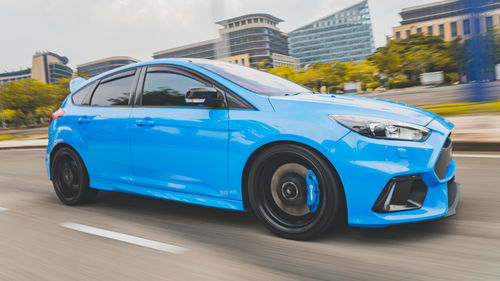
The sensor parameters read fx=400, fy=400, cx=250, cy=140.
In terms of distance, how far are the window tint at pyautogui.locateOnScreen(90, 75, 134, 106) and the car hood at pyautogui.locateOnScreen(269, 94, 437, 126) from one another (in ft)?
5.33

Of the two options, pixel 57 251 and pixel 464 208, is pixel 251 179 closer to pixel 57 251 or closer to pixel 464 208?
pixel 57 251

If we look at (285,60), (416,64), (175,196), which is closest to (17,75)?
(285,60)

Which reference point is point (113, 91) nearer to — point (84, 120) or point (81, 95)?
point (84, 120)

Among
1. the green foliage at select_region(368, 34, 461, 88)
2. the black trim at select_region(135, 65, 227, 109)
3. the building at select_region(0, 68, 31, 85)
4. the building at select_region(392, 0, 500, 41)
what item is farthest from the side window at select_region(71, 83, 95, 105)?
the building at select_region(0, 68, 31, 85)

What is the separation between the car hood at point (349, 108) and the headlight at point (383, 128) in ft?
0.19

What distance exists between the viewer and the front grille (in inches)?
104

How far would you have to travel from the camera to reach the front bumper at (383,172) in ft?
8.21

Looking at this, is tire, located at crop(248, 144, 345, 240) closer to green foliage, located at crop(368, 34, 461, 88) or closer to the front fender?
the front fender

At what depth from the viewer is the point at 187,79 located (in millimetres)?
3445

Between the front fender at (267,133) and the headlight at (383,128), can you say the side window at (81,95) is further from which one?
the headlight at (383,128)

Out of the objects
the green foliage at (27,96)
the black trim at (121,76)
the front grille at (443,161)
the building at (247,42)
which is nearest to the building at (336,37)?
the building at (247,42)

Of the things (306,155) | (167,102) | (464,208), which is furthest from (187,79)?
(464,208)

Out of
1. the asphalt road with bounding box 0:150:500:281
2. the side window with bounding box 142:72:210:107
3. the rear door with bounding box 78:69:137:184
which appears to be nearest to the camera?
the asphalt road with bounding box 0:150:500:281

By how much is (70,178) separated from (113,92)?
1.13m
